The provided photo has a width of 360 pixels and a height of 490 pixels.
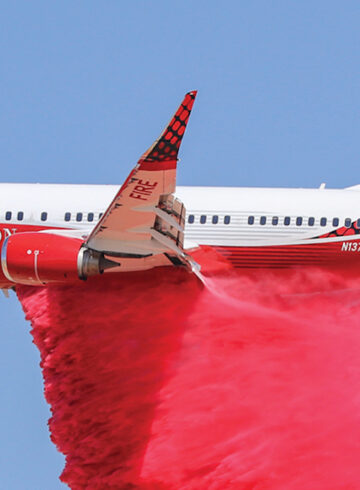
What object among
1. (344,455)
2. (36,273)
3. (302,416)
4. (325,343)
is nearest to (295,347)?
(325,343)

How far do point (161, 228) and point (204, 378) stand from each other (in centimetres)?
402

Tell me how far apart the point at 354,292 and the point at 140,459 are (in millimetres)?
8274

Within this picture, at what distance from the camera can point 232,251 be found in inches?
1164

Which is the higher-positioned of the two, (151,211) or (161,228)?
(151,211)

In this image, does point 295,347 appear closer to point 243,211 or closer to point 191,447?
point 191,447

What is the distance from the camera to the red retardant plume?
22125 mm

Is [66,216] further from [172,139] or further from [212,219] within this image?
[172,139]

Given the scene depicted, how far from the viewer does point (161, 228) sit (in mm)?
26125

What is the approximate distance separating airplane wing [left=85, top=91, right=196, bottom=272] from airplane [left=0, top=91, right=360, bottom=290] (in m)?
0.03

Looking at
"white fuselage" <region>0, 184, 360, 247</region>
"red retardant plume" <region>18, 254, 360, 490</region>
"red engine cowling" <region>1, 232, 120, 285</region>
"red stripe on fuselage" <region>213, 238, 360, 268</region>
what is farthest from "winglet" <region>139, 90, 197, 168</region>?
"red stripe on fuselage" <region>213, 238, 360, 268</region>

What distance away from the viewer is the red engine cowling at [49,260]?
2716 centimetres

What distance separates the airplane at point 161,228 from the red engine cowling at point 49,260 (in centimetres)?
3

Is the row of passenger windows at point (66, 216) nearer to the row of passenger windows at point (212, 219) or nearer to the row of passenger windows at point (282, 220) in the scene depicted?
the row of passenger windows at point (212, 219)

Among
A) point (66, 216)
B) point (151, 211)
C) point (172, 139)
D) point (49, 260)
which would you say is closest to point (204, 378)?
point (151, 211)
